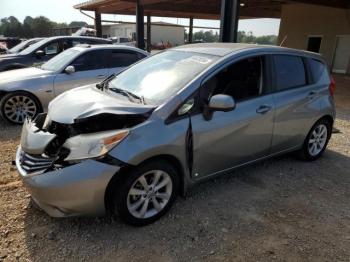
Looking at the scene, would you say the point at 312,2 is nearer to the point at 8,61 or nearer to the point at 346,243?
the point at 8,61

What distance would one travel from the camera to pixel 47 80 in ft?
21.6

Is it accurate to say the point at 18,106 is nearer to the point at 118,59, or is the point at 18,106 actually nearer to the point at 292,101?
the point at 118,59

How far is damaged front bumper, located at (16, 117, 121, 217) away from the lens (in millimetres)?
2730

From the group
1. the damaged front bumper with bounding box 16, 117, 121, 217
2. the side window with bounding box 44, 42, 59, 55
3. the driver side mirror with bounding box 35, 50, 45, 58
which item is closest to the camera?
the damaged front bumper with bounding box 16, 117, 121, 217

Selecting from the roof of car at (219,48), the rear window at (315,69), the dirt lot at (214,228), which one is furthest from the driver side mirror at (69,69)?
the rear window at (315,69)

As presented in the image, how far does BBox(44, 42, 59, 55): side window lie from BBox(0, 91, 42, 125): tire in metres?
3.50

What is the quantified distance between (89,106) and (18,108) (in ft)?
12.9

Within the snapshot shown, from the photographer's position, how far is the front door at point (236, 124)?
11.1 ft

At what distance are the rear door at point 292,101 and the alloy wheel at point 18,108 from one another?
4.72 metres

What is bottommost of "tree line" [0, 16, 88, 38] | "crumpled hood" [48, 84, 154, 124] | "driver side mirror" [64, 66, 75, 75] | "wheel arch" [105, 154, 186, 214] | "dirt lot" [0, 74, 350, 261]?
"tree line" [0, 16, 88, 38]

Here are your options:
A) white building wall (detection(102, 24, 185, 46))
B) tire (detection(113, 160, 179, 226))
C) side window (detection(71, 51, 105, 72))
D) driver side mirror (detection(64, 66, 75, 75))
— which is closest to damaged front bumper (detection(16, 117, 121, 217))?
tire (detection(113, 160, 179, 226))

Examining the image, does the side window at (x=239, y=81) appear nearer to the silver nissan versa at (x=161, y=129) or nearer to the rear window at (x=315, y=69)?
the silver nissan versa at (x=161, y=129)

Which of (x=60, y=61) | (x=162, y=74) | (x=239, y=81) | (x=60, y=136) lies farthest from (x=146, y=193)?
(x=60, y=61)

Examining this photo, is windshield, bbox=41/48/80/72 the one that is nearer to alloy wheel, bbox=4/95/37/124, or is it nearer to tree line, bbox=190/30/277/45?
alloy wheel, bbox=4/95/37/124
